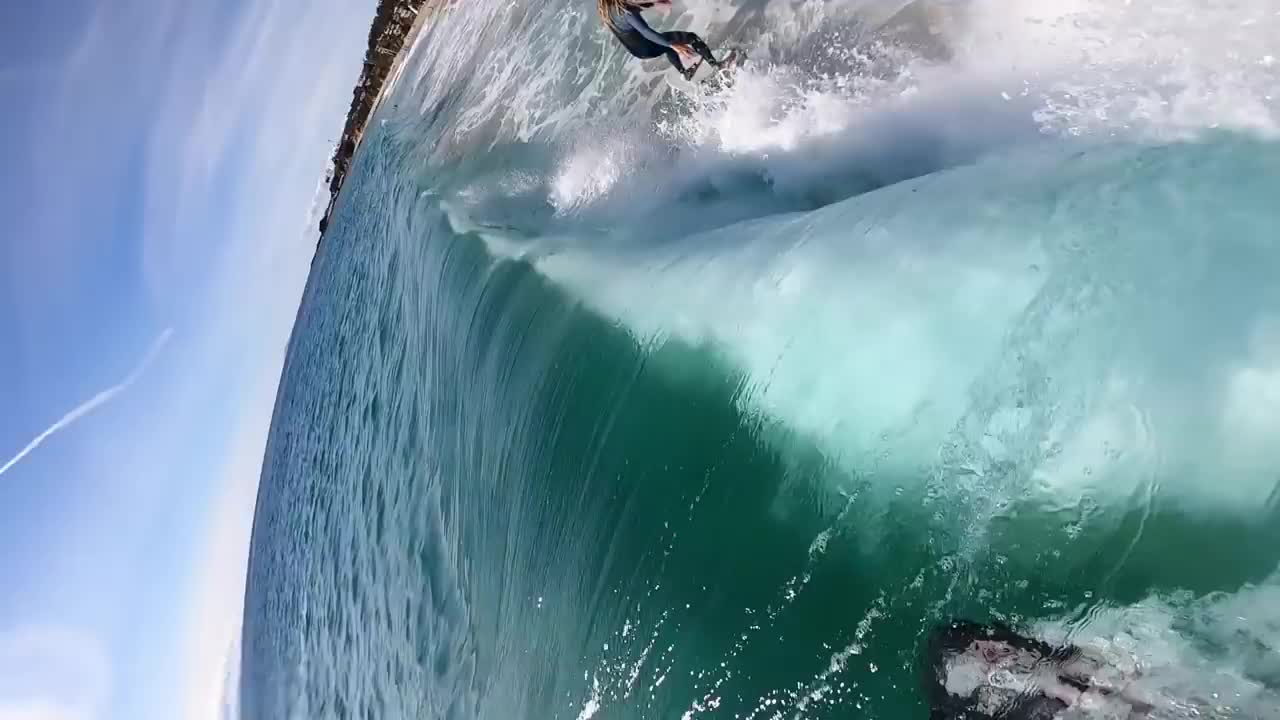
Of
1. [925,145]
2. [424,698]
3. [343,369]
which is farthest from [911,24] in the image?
[343,369]

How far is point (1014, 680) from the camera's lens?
4996 mm

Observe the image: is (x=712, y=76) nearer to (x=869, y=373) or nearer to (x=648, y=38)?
(x=648, y=38)

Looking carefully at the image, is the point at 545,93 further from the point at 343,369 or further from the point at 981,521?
the point at 343,369

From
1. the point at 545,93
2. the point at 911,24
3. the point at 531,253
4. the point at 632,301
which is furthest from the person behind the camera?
the point at 545,93

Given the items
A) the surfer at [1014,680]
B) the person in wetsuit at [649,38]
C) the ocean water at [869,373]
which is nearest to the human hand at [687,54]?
the person in wetsuit at [649,38]

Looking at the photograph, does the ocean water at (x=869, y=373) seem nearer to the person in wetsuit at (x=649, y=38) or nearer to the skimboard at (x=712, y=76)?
the skimboard at (x=712, y=76)

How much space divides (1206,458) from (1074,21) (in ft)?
11.1

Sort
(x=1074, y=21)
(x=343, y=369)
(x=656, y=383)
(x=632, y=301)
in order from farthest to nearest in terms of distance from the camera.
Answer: (x=343, y=369) → (x=632, y=301) → (x=656, y=383) → (x=1074, y=21)

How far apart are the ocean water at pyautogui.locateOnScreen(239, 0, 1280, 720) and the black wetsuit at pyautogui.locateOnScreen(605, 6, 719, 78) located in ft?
1.31

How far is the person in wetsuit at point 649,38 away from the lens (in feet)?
27.6

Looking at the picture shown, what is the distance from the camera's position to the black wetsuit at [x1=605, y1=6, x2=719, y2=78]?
27.8ft

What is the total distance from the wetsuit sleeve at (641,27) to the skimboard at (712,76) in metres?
0.62

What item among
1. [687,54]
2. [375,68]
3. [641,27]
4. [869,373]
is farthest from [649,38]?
[375,68]

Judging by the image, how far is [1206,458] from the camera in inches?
173
